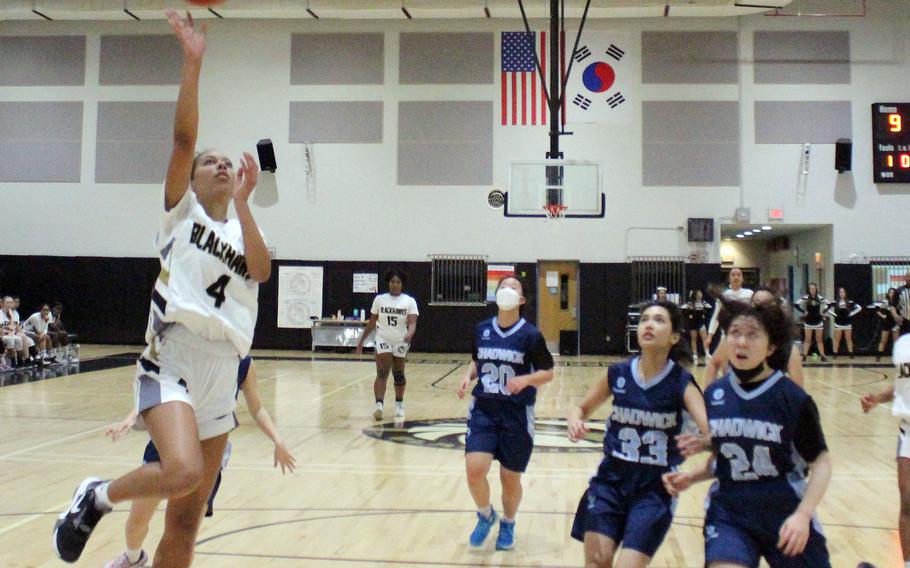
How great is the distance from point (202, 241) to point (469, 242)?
60.9ft

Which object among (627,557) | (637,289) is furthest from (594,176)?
(627,557)

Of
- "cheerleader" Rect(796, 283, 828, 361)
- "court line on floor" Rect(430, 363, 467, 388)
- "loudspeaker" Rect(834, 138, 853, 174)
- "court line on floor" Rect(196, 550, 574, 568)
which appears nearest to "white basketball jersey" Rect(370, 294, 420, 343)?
"court line on floor" Rect(430, 363, 467, 388)

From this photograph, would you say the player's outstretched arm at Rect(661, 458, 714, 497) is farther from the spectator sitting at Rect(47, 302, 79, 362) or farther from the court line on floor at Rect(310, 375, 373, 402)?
the spectator sitting at Rect(47, 302, 79, 362)

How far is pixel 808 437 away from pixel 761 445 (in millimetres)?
167

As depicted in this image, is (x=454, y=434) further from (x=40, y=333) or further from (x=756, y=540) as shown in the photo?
(x=40, y=333)

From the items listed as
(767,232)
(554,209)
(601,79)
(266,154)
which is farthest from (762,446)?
(767,232)

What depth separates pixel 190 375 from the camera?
303cm

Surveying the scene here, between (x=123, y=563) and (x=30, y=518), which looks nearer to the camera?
(x=123, y=563)

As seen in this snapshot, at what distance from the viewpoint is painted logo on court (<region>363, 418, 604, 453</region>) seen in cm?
844

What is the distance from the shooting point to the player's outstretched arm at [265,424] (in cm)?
359

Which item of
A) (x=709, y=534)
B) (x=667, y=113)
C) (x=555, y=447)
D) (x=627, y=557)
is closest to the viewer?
(x=709, y=534)

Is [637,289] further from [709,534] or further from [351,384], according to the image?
[709,534]

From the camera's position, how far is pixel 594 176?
1630 centimetres

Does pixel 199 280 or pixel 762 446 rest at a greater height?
pixel 199 280
